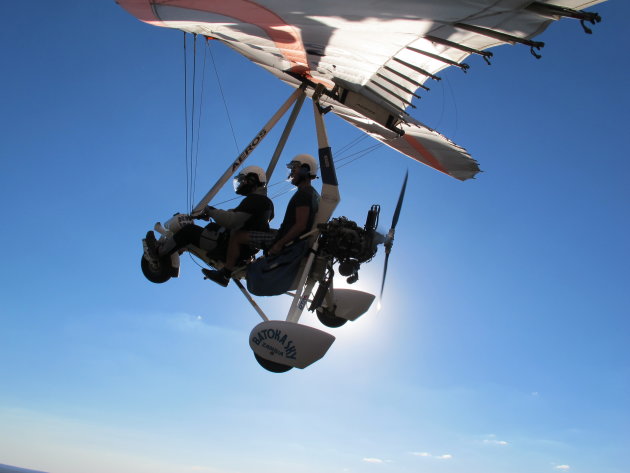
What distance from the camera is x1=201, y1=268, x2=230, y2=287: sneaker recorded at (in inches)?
328

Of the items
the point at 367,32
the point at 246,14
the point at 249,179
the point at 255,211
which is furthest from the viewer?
the point at 249,179

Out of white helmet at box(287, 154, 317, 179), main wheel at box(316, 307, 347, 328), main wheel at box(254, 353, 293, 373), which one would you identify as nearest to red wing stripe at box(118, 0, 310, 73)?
white helmet at box(287, 154, 317, 179)

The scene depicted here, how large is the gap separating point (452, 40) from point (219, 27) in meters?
2.95

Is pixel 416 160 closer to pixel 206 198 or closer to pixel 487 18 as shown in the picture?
pixel 206 198

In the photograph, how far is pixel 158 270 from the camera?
8.77 m

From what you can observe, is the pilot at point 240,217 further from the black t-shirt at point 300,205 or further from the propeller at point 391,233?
the propeller at point 391,233

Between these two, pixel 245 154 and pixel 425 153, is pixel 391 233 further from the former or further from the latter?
pixel 425 153

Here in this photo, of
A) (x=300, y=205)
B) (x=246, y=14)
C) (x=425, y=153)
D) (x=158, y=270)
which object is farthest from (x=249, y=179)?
(x=425, y=153)

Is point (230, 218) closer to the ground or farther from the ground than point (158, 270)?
farther from the ground

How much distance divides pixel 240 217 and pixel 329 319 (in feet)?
7.68

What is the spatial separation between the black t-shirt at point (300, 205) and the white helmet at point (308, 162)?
12.8 inches

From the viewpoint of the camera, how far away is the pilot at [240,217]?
8.07 m

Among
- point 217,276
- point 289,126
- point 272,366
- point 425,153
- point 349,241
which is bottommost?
point 272,366

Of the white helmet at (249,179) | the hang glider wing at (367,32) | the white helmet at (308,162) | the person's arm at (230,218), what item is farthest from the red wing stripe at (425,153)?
the person's arm at (230,218)
